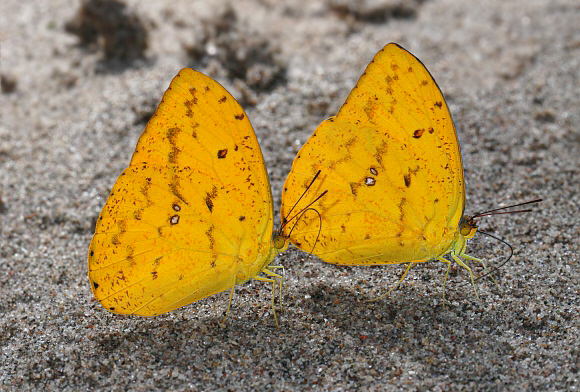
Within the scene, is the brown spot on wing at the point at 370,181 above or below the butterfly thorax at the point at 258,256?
above

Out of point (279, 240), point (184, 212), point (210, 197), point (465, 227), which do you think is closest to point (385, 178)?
point (465, 227)

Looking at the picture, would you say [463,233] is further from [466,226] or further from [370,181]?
[370,181]

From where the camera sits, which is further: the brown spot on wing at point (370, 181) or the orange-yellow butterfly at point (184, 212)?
the brown spot on wing at point (370, 181)

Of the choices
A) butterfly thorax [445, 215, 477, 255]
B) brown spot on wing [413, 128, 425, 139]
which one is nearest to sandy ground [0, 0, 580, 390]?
butterfly thorax [445, 215, 477, 255]

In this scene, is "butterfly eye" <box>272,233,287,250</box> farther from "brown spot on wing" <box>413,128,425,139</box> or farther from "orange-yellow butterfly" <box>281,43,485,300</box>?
"brown spot on wing" <box>413,128,425,139</box>

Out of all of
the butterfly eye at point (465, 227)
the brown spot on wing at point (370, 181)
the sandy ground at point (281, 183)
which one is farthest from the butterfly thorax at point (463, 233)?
the brown spot on wing at point (370, 181)

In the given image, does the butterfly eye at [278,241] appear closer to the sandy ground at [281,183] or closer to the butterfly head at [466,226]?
the sandy ground at [281,183]
